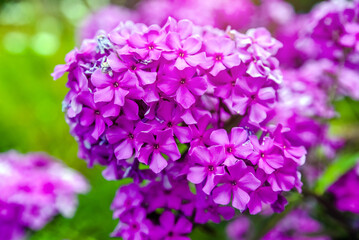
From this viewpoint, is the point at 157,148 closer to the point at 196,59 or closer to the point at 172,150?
the point at 172,150

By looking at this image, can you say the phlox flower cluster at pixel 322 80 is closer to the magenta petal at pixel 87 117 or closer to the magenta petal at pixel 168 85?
the magenta petal at pixel 168 85

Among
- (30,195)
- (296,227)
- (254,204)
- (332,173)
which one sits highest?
(254,204)

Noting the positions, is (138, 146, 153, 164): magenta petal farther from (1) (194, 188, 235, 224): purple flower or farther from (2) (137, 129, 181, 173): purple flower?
(1) (194, 188, 235, 224): purple flower

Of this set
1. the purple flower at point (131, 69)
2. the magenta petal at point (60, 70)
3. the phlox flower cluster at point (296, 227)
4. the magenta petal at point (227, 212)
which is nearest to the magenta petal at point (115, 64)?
the purple flower at point (131, 69)

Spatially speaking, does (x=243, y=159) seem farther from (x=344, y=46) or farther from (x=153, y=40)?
(x=344, y=46)

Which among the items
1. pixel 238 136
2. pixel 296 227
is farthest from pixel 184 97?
pixel 296 227

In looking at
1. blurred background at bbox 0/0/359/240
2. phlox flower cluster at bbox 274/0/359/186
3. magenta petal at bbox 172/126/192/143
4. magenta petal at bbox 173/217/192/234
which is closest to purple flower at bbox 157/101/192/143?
magenta petal at bbox 172/126/192/143
